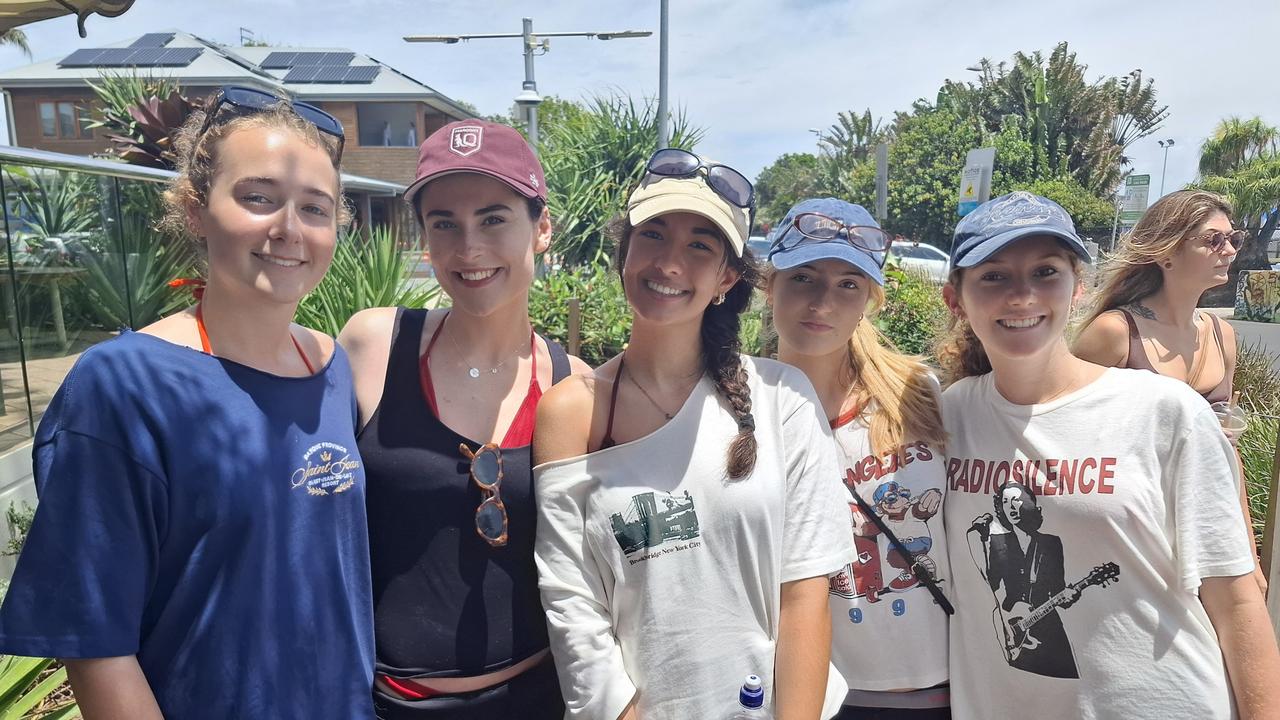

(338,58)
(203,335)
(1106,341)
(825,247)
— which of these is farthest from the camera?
(338,58)

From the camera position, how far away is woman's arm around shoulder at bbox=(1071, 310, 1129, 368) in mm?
3258

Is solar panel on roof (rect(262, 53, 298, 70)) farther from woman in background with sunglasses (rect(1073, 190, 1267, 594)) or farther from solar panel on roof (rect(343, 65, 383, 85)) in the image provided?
woman in background with sunglasses (rect(1073, 190, 1267, 594))

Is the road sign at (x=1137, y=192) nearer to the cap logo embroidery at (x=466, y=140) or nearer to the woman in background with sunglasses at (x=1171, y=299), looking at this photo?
the woman in background with sunglasses at (x=1171, y=299)

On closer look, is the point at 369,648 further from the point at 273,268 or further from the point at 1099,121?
the point at 1099,121

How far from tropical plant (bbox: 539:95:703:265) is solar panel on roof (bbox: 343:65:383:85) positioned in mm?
29681

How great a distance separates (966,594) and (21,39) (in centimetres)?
4090

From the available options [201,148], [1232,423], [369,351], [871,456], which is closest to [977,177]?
[1232,423]

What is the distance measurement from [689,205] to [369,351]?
92 cm

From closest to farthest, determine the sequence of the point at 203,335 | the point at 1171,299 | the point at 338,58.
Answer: the point at 203,335
the point at 1171,299
the point at 338,58

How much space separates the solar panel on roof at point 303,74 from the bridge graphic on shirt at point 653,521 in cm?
3974

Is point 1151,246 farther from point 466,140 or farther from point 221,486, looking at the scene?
point 221,486

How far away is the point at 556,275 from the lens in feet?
27.1

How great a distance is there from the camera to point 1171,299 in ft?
11.2

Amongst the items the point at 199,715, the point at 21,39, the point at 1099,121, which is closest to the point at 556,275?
the point at 199,715
